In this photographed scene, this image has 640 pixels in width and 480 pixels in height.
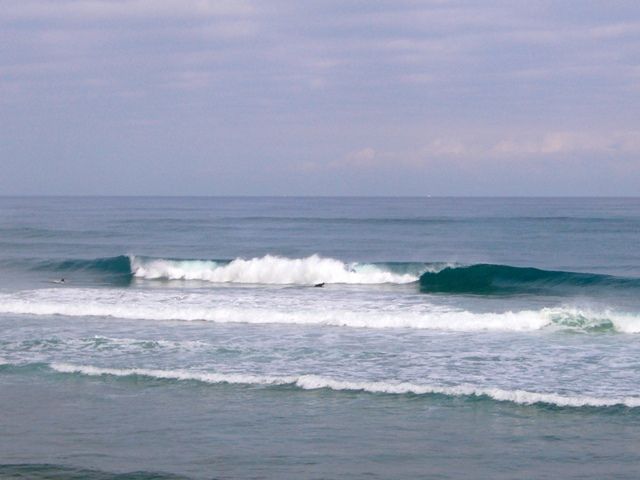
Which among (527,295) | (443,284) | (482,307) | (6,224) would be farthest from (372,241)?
(6,224)

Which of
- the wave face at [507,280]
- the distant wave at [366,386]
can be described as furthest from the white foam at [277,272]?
the distant wave at [366,386]

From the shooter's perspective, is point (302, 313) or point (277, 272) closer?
point (302, 313)

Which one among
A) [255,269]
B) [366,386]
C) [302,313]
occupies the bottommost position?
[366,386]

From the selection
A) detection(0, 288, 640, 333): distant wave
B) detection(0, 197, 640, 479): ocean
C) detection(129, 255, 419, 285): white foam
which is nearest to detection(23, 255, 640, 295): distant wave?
detection(129, 255, 419, 285): white foam

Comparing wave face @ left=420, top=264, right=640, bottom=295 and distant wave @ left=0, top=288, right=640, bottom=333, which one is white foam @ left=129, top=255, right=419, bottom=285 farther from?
distant wave @ left=0, top=288, right=640, bottom=333

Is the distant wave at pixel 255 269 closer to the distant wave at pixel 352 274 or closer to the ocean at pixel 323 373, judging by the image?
the distant wave at pixel 352 274

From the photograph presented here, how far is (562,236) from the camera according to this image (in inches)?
1925

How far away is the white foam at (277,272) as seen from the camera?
104 ft

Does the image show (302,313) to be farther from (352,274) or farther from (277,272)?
(277,272)

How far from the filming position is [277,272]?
32.6 metres

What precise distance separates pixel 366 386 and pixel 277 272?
62.9 feet

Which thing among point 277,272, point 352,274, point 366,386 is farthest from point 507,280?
point 366,386

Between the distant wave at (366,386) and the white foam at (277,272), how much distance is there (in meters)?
16.4

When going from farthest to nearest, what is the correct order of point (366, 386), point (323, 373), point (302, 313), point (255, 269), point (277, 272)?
1. point (255, 269)
2. point (277, 272)
3. point (302, 313)
4. point (323, 373)
5. point (366, 386)
